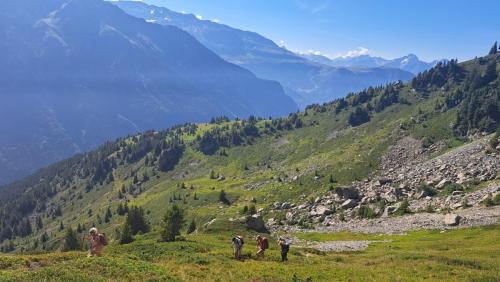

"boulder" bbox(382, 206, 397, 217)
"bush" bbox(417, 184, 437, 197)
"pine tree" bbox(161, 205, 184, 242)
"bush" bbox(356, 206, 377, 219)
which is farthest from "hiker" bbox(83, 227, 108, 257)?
"bush" bbox(417, 184, 437, 197)

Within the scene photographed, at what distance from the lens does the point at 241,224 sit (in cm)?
9381

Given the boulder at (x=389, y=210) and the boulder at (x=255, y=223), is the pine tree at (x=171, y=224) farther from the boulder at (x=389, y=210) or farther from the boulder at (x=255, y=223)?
the boulder at (x=389, y=210)

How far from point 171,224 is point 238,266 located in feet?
97.6

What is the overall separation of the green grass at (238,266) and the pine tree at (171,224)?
7.51m

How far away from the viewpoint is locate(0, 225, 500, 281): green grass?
35.7 metres

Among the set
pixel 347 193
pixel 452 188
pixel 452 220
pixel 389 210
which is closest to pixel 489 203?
pixel 452 220

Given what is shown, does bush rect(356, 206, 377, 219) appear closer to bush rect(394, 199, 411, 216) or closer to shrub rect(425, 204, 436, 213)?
bush rect(394, 199, 411, 216)

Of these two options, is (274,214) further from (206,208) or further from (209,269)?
(209,269)

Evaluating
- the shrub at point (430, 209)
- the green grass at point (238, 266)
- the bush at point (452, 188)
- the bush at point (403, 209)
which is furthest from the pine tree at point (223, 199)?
the green grass at point (238, 266)

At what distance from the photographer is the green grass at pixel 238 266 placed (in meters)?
35.7

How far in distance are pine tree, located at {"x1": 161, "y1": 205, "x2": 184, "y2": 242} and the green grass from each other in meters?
7.51

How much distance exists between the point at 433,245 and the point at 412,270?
83.6 ft

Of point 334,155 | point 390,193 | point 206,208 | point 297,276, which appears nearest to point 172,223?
point 297,276

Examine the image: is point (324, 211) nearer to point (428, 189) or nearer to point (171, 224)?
point (428, 189)
